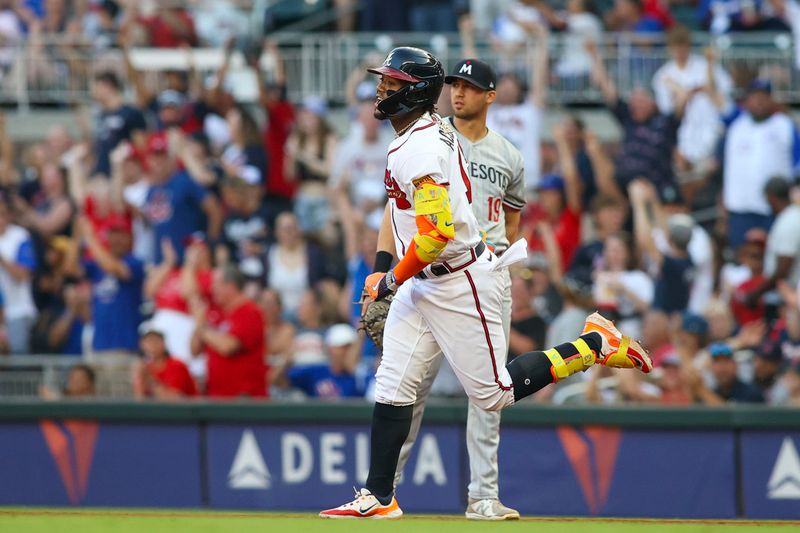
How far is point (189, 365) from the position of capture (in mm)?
12094

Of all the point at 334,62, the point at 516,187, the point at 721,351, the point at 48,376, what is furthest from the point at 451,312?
the point at 334,62

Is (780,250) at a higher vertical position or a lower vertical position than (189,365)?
higher

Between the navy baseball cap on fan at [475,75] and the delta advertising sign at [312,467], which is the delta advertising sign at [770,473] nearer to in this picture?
the delta advertising sign at [312,467]

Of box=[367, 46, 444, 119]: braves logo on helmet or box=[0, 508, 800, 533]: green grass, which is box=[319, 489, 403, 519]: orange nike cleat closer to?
box=[0, 508, 800, 533]: green grass

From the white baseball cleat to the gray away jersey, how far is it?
1.35 meters

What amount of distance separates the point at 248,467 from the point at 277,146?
13.1ft

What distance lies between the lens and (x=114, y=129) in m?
14.3

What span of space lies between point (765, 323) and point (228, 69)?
6.83 m

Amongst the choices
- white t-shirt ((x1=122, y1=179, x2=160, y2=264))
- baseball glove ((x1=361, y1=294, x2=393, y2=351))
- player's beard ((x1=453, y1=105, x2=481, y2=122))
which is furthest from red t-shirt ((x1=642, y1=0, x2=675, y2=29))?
baseball glove ((x1=361, y1=294, x2=393, y2=351))

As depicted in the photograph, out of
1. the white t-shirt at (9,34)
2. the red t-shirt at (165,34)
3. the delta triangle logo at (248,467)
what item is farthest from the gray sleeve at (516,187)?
the white t-shirt at (9,34)

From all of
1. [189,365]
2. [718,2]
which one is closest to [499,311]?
[189,365]

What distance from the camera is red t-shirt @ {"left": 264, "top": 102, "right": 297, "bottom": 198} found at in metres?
13.7

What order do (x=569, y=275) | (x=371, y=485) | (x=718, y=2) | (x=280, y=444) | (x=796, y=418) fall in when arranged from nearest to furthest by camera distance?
→ 1. (x=371, y=485)
2. (x=796, y=418)
3. (x=280, y=444)
4. (x=569, y=275)
5. (x=718, y=2)

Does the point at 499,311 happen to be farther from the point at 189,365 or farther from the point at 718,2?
the point at 718,2
